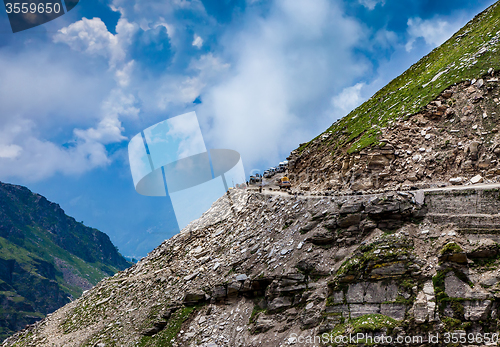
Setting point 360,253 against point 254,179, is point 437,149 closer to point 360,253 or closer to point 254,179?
point 360,253

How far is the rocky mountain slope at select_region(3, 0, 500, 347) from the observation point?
20.6 m

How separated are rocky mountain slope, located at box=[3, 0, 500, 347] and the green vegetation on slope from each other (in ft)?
0.89

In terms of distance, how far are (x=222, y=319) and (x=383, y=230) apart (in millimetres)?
15239

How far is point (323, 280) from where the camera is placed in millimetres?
24938

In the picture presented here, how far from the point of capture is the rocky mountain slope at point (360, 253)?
20.6 metres

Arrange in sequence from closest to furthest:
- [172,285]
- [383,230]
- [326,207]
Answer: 1. [383,230]
2. [326,207]
3. [172,285]

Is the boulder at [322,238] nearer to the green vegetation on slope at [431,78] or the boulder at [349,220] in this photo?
the boulder at [349,220]

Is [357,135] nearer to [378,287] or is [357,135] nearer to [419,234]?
[419,234]

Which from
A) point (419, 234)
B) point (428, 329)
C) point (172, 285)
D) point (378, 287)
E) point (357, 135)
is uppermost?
point (357, 135)

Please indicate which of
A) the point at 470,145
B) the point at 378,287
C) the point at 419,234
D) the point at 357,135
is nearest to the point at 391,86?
the point at 357,135

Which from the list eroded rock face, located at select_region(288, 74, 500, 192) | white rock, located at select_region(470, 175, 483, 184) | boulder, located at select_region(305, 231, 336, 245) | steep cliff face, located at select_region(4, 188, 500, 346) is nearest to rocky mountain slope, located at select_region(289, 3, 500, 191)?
eroded rock face, located at select_region(288, 74, 500, 192)

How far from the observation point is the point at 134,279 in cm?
4112

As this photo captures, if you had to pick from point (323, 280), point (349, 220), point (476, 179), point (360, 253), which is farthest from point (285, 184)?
point (360, 253)

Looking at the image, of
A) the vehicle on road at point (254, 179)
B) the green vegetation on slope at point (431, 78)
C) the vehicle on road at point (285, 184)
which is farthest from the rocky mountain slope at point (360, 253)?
the vehicle on road at point (254, 179)
